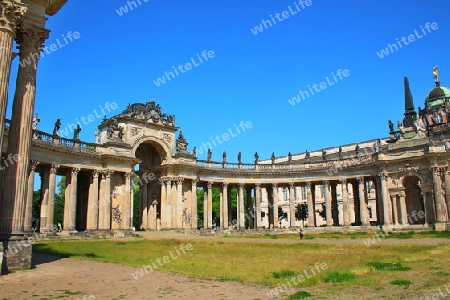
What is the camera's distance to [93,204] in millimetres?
49750

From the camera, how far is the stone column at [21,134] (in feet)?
58.5

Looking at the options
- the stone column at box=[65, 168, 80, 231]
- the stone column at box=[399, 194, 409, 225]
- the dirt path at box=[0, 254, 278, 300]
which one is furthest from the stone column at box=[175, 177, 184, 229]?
the dirt path at box=[0, 254, 278, 300]

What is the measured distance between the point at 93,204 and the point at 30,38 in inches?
1305

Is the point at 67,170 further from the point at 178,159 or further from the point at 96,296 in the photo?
the point at 96,296

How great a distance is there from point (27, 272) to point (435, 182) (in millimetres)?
53346

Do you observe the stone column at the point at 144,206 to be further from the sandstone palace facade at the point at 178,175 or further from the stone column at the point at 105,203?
the stone column at the point at 105,203

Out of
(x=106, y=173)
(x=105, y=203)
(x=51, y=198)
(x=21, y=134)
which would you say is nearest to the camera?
(x=21, y=134)

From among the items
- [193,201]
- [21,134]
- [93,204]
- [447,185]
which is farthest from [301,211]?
[21,134]

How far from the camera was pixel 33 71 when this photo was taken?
65.4ft

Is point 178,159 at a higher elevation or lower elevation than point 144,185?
higher

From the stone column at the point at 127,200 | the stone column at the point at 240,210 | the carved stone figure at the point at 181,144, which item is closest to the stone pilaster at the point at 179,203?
the carved stone figure at the point at 181,144

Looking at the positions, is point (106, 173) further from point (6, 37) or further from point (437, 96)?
point (437, 96)

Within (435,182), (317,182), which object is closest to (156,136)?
(317,182)

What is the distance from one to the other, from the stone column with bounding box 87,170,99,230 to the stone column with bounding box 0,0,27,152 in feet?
113
